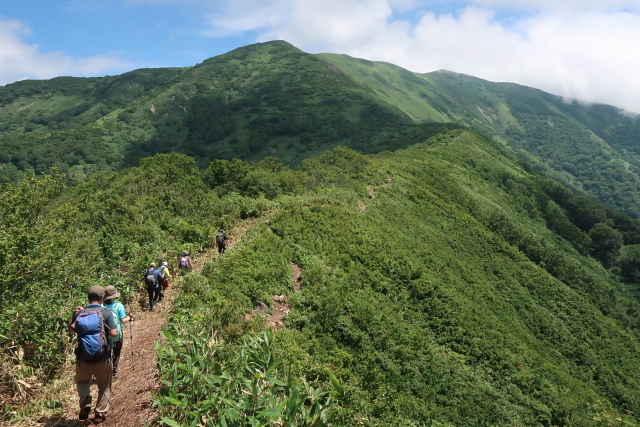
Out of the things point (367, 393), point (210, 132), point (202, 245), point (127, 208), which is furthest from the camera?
point (210, 132)

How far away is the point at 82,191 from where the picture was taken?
106 feet

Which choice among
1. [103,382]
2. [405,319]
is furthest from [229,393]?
[405,319]

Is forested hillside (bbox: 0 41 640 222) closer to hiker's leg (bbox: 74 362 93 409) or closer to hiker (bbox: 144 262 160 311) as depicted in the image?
hiker (bbox: 144 262 160 311)

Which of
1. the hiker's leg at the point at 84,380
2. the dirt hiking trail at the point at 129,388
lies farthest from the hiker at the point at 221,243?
the hiker's leg at the point at 84,380

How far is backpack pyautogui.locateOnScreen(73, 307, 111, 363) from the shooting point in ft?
18.5

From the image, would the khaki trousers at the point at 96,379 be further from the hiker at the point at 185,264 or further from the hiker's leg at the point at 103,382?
the hiker at the point at 185,264

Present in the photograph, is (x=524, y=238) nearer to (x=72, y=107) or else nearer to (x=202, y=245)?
(x=202, y=245)

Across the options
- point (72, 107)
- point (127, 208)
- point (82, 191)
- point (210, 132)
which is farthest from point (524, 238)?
point (72, 107)

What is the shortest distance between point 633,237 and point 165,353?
80.7m

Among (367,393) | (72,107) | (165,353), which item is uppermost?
(72,107)

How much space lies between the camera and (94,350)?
5.70m

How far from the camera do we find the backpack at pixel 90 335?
5.63m

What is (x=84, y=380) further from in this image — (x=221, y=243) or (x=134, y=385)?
(x=221, y=243)

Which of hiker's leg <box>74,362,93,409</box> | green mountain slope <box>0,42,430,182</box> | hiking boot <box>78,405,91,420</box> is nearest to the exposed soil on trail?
hiking boot <box>78,405,91,420</box>
